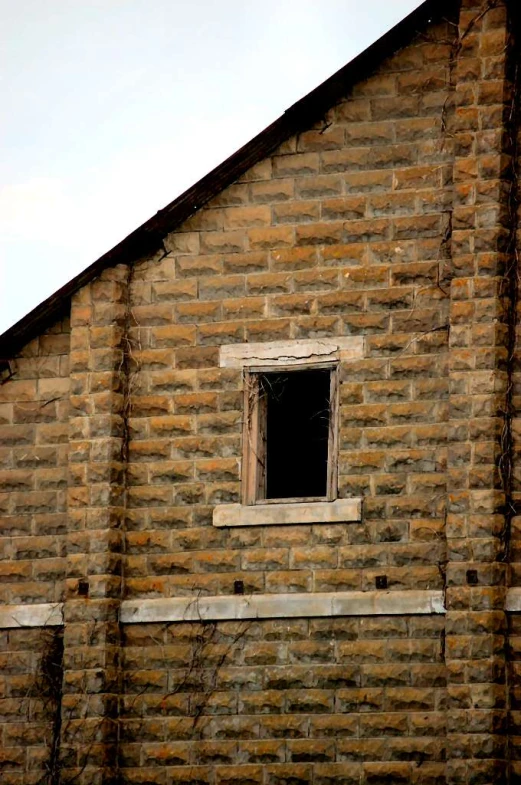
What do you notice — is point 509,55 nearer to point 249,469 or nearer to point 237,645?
point 249,469

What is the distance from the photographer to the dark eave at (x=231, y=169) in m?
18.8

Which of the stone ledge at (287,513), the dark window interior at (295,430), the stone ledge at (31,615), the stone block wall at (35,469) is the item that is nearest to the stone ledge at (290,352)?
the dark window interior at (295,430)

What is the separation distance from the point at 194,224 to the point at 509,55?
12.0 feet

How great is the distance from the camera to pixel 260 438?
1909 cm

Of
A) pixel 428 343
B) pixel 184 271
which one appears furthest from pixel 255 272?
pixel 428 343

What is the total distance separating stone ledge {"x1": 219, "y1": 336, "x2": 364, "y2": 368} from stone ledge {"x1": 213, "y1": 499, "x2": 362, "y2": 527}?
144cm

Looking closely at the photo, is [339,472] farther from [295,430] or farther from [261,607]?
[261,607]

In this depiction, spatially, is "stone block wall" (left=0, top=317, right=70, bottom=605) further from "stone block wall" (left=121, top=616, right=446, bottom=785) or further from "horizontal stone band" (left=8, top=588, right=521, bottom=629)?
"stone block wall" (left=121, top=616, right=446, bottom=785)

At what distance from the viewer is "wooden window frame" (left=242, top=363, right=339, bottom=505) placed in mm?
18719

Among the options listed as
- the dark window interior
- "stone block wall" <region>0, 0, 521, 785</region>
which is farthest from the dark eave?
the dark window interior

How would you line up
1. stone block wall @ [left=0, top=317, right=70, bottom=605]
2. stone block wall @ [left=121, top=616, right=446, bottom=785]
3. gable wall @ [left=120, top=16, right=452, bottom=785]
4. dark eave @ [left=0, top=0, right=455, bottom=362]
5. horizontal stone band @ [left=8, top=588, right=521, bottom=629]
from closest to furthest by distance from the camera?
stone block wall @ [left=121, top=616, right=446, bottom=785] → horizontal stone band @ [left=8, top=588, right=521, bottom=629] → gable wall @ [left=120, top=16, right=452, bottom=785] → dark eave @ [left=0, top=0, right=455, bottom=362] → stone block wall @ [left=0, top=317, right=70, bottom=605]

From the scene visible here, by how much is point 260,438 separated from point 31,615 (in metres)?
2.97

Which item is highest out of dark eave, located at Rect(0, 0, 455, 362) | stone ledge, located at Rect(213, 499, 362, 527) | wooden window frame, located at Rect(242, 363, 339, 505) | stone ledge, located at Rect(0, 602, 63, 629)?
dark eave, located at Rect(0, 0, 455, 362)

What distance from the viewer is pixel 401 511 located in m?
18.2
